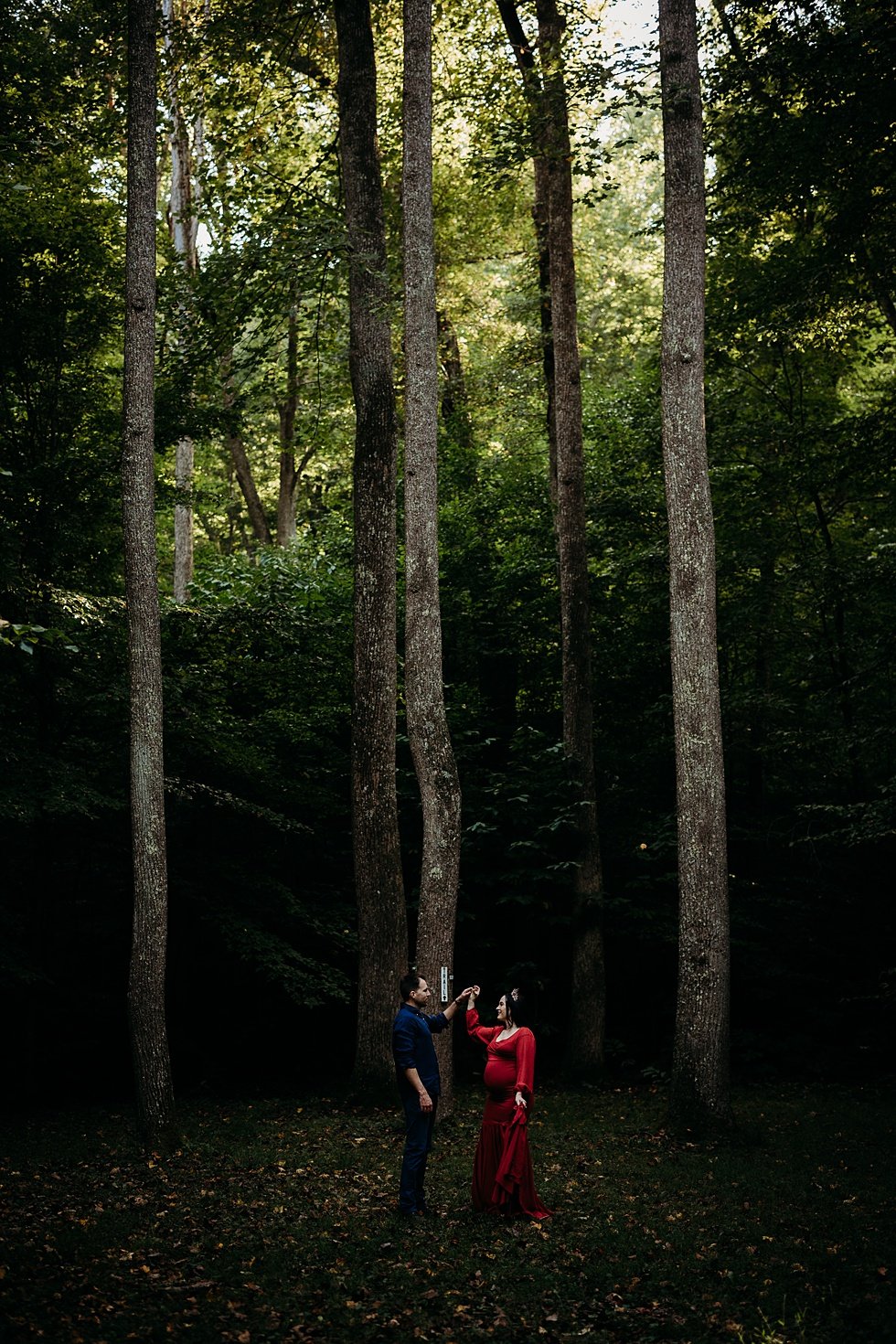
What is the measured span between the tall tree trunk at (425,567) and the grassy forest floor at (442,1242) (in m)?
2.10

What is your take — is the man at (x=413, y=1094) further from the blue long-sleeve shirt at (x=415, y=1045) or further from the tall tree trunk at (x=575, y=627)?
the tall tree trunk at (x=575, y=627)

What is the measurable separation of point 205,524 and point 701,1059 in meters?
26.1

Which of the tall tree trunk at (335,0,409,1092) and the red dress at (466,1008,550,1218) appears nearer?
the red dress at (466,1008,550,1218)

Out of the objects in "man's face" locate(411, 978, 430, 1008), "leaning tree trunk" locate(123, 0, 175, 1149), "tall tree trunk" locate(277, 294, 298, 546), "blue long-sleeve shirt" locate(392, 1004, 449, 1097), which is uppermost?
"tall tree trunk" locate(277, 294, 298, 546)

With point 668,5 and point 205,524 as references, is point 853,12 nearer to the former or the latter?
point 668,5

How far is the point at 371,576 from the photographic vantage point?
1300cm

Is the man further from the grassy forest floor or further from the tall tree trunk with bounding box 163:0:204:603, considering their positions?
the tall tree trunk with bounding box 163:0:204:603

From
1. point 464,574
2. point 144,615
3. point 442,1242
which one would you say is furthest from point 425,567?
point 464,574

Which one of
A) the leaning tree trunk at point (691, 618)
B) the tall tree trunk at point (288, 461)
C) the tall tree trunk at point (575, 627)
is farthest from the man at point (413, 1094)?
the tall tree trunk at point (288, 461)

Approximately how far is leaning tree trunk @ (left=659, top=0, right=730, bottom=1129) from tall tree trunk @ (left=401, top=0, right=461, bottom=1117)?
Result: 2.34 metres

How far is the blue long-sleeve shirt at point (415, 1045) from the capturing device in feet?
26.5

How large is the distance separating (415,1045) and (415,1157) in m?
0.76

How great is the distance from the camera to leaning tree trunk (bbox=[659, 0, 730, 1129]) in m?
10.9

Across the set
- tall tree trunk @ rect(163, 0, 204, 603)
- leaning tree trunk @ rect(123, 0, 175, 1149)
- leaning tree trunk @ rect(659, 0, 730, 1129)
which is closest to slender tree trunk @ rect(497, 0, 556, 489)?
leaning tree trunk @ rect(659, 0, 730, 1129)
